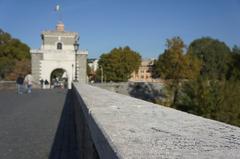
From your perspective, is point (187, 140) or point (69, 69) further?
point (69, 69)

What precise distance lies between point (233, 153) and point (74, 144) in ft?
21.4

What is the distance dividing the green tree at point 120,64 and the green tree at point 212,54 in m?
12.6

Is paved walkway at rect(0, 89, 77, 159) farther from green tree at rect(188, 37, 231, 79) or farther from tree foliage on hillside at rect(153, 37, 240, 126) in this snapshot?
green tree at rect(188, 37, 231, 79)

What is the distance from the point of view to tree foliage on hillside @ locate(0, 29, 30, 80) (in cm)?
7338

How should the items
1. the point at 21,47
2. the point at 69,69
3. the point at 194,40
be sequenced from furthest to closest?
the point at 194,40, the point at 21,47, the point at 69,69

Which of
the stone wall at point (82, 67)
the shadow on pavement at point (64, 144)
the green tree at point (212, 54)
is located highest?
the green tree at point (212, 54)

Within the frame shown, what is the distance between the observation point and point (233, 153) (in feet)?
6.49

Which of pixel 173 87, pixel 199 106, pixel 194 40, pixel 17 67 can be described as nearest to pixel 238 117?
pixel 199 106

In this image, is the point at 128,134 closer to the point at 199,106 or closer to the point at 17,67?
the point at 199,106

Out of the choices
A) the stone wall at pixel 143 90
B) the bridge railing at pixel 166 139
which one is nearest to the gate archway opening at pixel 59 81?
the stone wall at pixel 143 90

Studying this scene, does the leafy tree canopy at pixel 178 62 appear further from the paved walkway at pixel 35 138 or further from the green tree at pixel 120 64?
the paved walkway at pixel 35 138

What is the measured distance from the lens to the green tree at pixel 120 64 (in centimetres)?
8331

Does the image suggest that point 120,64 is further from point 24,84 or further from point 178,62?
point 24,84

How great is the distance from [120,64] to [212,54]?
63.9 feet
